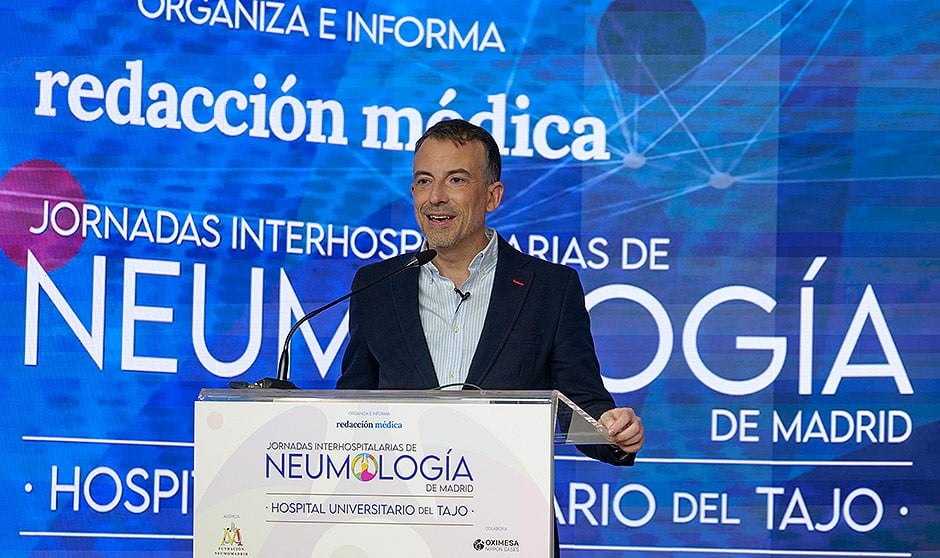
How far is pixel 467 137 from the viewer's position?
9.01 ft

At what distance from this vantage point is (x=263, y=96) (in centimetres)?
422

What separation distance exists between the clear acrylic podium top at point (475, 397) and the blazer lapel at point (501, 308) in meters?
0.47

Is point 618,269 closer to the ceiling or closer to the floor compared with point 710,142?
closer to the floor

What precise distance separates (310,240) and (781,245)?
1.66 meters

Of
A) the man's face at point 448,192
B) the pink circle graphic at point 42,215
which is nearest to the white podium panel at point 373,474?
the man's face at point 448,192

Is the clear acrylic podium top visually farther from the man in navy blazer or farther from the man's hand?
the man in navy blazer

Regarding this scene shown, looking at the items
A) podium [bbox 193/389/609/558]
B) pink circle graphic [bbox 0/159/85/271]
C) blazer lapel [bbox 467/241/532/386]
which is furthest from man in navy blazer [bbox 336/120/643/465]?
pink circle graphic [bbox 0/159/85/271]

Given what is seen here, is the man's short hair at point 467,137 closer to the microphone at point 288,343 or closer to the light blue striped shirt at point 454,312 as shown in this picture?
the light blue striped shirt at point 454,312

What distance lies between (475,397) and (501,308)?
690mm

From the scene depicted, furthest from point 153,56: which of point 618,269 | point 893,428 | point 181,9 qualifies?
point 893,428

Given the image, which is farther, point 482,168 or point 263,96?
point 263,96

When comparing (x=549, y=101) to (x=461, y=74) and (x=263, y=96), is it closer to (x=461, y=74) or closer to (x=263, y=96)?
(x=461, y=74)

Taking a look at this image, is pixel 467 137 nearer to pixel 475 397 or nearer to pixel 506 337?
pixel 506 337

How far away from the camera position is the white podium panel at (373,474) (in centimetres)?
197
